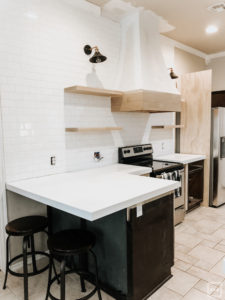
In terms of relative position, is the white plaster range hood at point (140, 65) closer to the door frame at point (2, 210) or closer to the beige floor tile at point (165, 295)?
the door frame at point (2, 210)

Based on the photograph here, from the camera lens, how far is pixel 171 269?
239 centimetres

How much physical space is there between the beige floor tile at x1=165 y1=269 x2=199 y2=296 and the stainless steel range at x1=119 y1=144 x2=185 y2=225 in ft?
3.76

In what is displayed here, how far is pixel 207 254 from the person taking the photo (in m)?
2.67

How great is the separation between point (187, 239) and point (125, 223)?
1.59m

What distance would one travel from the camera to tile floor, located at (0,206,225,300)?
2033 millimetres

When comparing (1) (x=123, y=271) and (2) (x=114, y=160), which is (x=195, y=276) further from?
(2) (x=114, y=160)

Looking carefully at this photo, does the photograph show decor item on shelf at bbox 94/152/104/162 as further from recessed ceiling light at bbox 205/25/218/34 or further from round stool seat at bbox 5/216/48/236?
recessed ceiling light at bbox 205/25/218/34

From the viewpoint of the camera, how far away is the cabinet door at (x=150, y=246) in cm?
183

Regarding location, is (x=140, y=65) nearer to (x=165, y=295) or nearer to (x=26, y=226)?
(x=26, y=226)

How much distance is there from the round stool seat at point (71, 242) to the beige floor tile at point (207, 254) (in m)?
1.42

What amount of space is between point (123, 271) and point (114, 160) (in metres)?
1.72

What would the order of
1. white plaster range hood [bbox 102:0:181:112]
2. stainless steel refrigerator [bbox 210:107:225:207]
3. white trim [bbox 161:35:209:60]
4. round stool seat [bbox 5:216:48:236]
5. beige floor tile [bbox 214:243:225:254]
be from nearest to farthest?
round stool seat [bbox 5:216:48:236] < beige floor tile [bbox 214:243:225:254] < white plaster range hood [bbox 102:0:181:112] < stainless steel refrigerator [bbox 210:107:225:207] < white trim [bbox 161:35:209:60]

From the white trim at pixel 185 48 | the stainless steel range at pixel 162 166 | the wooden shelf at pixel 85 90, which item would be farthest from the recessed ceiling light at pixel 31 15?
the white trim at pixel 185 48

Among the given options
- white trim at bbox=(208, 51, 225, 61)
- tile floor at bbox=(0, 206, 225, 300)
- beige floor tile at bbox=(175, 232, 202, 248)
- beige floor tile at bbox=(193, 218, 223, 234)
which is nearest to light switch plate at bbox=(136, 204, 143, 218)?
tile floor at bbox=(0, 206, 225, 300)
